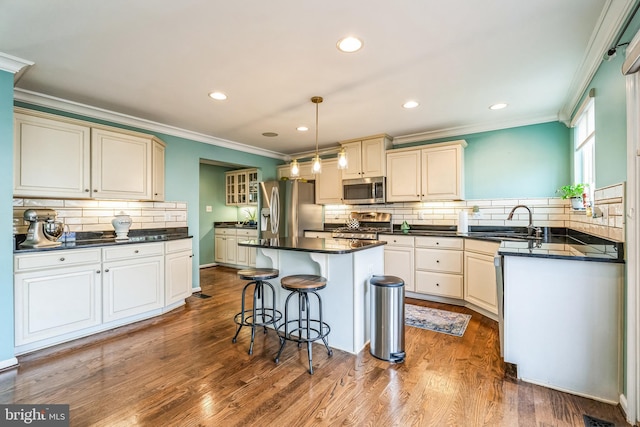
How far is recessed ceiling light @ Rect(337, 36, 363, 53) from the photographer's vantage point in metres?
2.00

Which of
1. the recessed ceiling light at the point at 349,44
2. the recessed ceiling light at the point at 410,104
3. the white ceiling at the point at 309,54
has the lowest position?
the recessed ceiling light at the point at 349,44

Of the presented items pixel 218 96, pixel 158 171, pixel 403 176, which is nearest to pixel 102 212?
pixel 158 171

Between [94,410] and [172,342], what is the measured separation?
0.94m

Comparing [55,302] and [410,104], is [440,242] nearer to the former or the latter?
[410,104]

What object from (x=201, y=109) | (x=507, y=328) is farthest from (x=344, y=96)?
(x=507, y=328)

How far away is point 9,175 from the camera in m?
2.25

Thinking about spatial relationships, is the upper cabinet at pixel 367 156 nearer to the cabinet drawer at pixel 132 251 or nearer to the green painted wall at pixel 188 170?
the green painted wall at pixel 188 170

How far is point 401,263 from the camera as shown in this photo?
4109 millimetres

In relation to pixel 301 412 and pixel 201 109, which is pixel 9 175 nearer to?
pixel 201 109

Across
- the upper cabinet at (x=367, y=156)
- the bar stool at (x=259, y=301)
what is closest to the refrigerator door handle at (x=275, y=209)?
the upper cabinet at (x=367, y=156)

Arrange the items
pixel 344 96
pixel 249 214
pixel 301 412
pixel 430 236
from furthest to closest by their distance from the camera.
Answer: pixel 249 214, pixel 430 236, pixel 344 96, pixel 301 412

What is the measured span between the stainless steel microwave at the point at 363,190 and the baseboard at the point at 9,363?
13.4 ft

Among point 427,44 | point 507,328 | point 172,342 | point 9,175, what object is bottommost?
point 172,342

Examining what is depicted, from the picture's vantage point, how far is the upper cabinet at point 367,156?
14.8 ft
